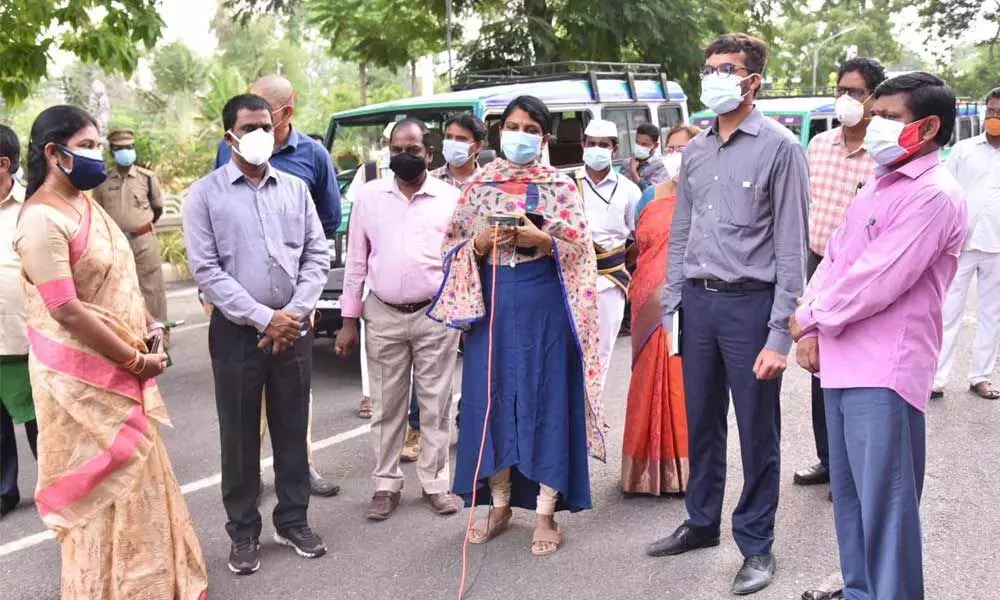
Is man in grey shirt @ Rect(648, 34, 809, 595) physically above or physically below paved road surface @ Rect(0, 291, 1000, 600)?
above

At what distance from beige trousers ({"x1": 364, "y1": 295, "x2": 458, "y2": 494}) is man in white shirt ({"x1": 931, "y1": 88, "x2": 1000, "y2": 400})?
3.63 m

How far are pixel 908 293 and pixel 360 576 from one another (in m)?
2.41

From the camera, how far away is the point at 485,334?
4234 mm

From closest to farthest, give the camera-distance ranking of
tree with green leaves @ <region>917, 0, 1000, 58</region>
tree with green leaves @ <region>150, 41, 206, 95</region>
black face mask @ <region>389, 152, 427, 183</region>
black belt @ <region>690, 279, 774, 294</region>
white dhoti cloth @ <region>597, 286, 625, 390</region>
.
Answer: black belt @ <region>690, 279, 774, 294</region>
black face mask @ <region>389, 152, 427, 183</region>
white dhoti cloth @ <region>597, 286, 625, 390</region>
tree with green leaves @ <region>917, 0, 1000, 58</region>
tree with green leaves @ <region>150, 41, 206, 95</region>

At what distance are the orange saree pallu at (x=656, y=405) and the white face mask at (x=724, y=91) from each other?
1.06 meters

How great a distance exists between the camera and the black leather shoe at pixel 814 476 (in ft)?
16.1

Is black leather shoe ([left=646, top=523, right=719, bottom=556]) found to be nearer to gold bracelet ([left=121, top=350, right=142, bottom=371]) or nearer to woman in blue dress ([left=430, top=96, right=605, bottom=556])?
woman in blue dress ([left=430, top=96, right=605, bottom=556])

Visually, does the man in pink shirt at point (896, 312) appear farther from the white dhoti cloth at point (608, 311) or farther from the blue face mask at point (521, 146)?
the white dhoti cloth at point (608, 311)

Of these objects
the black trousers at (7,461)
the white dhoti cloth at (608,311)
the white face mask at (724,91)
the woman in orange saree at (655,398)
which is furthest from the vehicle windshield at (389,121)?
the white face mask at (724,91)

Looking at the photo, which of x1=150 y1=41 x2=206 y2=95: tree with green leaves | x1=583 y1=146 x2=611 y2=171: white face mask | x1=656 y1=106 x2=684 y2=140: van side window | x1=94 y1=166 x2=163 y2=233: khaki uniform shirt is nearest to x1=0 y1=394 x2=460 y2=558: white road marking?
x1=583 y1=146 x2=611 y2=171: white face mask

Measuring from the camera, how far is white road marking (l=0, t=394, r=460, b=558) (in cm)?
438

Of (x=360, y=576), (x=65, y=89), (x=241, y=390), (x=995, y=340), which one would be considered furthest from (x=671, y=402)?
(x=65, y=89)

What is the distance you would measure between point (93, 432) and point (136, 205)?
5.46m

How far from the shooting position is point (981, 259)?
6703 millimetres
